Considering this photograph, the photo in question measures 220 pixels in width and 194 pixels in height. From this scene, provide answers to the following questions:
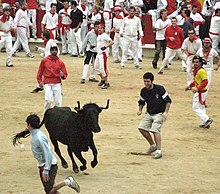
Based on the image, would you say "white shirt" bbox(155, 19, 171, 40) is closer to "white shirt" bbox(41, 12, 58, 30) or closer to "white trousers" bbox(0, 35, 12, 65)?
"white shirt" bbox(41, 12, 58, 30)

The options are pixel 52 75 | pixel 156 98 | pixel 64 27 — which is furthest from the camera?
pixel 64 27

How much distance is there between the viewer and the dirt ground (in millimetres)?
12211

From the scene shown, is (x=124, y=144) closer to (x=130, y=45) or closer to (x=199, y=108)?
(x=199, y=108)

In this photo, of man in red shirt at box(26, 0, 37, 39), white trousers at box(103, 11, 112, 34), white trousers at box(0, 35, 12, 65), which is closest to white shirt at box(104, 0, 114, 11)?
white trousers at box(103, 11, 112, 34)

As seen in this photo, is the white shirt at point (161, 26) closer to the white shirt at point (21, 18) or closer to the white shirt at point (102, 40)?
the white shirt at point (102, 40)

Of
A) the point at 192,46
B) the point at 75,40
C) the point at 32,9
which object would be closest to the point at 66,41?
the point at 75,40

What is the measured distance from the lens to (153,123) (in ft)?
45.8

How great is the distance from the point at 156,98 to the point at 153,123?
0.45 metres

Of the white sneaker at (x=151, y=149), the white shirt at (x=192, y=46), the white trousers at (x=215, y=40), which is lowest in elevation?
the white trousers at (x=215, y=40)

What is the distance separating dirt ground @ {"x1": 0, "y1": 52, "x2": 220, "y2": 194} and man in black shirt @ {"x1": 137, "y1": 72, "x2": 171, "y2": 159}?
0.45m

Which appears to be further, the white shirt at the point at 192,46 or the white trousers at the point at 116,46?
the white trousers at the point at 116,46

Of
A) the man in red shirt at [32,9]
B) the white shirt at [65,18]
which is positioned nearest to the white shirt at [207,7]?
the white shirt at [65,18]

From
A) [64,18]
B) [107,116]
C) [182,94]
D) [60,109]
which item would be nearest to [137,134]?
[107,116]

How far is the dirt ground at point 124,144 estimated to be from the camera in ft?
40.1
